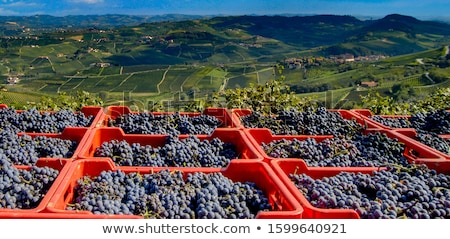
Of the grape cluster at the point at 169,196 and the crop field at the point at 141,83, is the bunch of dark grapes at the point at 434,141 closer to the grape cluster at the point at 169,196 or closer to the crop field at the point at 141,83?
the grape cluster at the point at 169,196

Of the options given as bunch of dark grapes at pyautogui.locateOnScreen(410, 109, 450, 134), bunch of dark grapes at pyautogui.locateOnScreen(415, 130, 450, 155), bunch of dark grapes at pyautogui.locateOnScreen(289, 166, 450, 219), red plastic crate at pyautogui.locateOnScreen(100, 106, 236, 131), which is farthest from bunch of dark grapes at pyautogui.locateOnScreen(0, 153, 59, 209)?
bunch of dark grapes at pyautogui.locateOnScreen(410, 109, 450, 134)

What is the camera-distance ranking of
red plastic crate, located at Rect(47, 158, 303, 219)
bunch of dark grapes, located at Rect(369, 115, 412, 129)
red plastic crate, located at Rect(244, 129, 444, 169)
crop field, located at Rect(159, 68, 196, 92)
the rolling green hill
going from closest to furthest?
red plastic crate, located at Rect(47, 158, 303, 219) → red plastic crate, located at Rect(244, 129, 444, 169) → bunch of dark grapes, located at Rect(369, 115, 412, 129) → the rolling green hill → crop field, located at Rect(159, 68, 196, 92)

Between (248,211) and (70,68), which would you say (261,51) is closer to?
(70,68)

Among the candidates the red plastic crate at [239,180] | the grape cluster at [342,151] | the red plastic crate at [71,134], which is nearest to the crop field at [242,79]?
the grape cluster at [342,151]

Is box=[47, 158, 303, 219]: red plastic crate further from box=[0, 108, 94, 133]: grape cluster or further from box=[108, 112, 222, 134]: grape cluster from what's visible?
box=[0, 108, 94, 133]: grape cluster

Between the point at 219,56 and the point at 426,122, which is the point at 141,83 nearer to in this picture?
the point at 219,56

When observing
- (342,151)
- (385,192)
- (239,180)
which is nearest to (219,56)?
(342,151)

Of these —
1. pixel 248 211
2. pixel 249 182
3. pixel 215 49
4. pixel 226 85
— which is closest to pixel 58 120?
pixel 249 182
